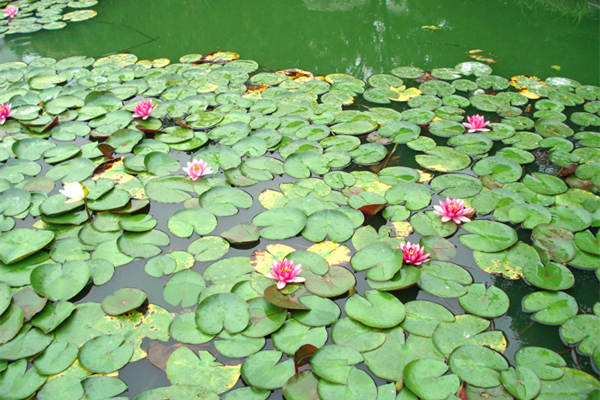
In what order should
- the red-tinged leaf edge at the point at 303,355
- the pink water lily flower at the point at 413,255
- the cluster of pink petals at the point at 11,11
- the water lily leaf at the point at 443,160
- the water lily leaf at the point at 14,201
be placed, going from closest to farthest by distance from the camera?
the red-tinged leaf edge at the point at 303,355
the pink water lily flower at the point at 413,255
the water lily leaf at the point at 14,201
the water lily leaf at the point at 443,160
the cluster of pink petals at the point at 11,11

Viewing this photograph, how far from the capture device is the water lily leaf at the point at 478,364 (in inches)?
61.3

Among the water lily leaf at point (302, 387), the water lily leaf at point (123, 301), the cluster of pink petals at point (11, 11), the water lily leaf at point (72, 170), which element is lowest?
the water lily leaf at point (302, 387)

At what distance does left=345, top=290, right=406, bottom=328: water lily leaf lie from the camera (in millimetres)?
1758

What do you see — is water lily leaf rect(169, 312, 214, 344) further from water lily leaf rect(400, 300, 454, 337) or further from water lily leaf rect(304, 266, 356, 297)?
water lily leaf rect(400, 300, 454, 337)

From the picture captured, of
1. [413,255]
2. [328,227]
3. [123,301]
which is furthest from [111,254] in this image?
[413,255]

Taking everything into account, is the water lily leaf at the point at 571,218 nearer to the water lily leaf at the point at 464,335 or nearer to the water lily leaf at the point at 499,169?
the water lily leaf at the point at 499,169

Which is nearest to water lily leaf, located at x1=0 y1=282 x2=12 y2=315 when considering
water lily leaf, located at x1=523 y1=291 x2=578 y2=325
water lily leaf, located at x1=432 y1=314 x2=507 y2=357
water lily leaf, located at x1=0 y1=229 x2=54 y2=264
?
water lily leaf, located at x1=0 y1=229 x2=54 y2=264

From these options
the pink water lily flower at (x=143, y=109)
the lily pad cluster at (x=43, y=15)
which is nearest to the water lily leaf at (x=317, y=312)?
the pink water lily flower at (x=143, y=109)

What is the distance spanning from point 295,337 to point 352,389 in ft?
1.02

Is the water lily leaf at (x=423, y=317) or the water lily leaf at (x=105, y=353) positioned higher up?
the water lily leaf at (x=423, y=317)

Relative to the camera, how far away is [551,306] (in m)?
1.83

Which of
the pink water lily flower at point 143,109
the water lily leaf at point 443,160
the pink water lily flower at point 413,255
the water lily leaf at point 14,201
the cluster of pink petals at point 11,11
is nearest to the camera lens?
the pink water lily flower at point 413,255

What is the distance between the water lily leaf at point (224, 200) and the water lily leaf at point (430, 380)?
4.04 feet

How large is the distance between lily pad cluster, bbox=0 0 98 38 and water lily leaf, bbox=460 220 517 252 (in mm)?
5026
